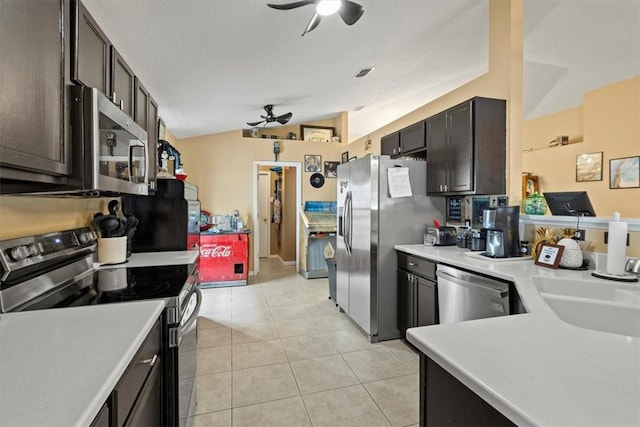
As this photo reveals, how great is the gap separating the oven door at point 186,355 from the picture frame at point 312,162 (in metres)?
4.33

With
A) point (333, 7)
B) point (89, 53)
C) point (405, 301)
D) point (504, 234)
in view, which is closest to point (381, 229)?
point (405, 301)

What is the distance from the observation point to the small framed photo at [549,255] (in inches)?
73.9

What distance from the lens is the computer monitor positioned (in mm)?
1927

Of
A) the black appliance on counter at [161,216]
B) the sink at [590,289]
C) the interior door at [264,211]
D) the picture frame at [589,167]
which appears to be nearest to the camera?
the sink at [590,289]

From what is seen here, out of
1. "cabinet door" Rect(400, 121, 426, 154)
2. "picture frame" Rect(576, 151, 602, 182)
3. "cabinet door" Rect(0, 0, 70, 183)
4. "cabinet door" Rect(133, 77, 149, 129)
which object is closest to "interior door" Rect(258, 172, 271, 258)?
"cabinet door" Rect(400, 121, 426, 154)

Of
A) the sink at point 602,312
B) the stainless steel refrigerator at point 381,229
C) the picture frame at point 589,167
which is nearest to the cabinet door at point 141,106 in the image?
the stainless steel refrigerator at point 381,229

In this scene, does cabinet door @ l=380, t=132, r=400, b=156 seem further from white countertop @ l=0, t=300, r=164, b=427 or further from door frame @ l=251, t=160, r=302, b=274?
white countertop @ l=0, t=300, r=164, b=427

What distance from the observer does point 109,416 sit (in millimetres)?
750

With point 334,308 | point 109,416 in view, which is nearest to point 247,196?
point 334,308

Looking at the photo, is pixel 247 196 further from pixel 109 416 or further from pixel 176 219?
pixel 109 416

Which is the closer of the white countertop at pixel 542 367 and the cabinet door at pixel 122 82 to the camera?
the white countertop at pixel 542 367

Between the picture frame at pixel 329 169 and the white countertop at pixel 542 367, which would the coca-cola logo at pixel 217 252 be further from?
the white countertop at pixel 542 367

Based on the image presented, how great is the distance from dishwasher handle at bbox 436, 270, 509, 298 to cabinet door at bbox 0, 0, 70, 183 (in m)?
2.24

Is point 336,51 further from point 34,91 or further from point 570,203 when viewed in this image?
point 34,91
